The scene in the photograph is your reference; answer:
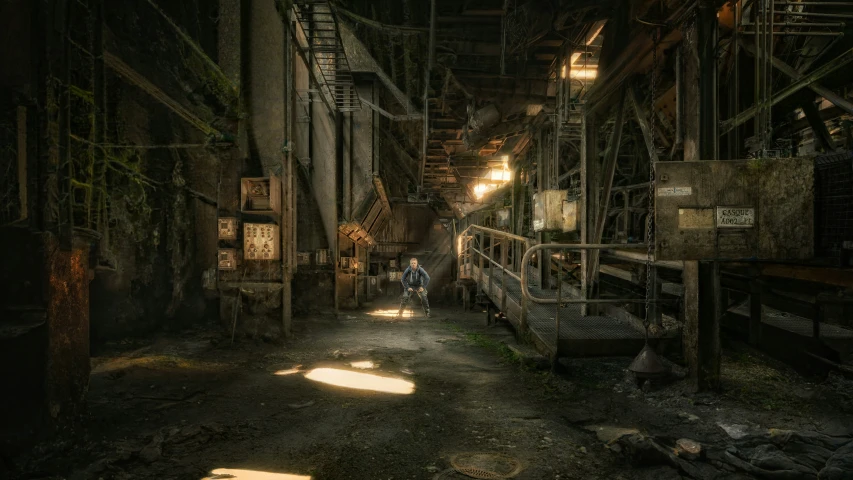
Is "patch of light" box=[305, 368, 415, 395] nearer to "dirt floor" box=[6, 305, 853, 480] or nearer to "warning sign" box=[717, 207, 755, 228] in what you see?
"dirt floor" box=[6, 305, 853, 480]

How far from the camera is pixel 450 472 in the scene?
12.2ft

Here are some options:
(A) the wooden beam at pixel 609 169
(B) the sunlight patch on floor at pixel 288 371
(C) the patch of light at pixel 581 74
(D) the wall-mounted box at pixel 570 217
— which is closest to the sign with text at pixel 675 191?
(A) the wooden beam at pixel 609 169

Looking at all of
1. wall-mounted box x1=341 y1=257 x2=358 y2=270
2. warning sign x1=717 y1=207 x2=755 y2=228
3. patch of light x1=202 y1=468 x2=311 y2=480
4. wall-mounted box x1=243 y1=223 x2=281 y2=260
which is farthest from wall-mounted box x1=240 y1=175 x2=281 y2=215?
warning sign x1=717 y1=207 x2=755 y2=228

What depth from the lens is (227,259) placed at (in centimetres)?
936

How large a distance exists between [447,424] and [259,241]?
6377 millimetres

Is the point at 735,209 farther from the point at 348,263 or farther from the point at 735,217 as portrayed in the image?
the point at 348,263

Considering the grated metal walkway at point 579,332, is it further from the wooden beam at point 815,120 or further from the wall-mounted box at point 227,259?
the wall-mounted box at point 227,259

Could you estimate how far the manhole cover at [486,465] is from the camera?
3.65m

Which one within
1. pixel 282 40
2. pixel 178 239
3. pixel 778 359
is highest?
pixel 282 40

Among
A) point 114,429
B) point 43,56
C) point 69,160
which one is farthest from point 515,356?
point 43,56

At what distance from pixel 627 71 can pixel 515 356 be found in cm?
494

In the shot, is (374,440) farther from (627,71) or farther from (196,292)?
(196,292)

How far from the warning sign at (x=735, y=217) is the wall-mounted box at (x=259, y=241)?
8.06 meters

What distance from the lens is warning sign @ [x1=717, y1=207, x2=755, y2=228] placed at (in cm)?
463
